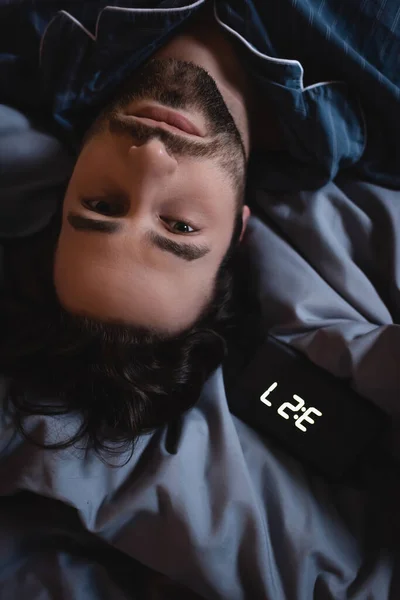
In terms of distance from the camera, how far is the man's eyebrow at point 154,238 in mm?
755

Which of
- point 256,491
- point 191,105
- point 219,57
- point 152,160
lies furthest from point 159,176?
point 256,491

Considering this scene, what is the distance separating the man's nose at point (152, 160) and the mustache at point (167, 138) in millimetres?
17

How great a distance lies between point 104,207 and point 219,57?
0.33m

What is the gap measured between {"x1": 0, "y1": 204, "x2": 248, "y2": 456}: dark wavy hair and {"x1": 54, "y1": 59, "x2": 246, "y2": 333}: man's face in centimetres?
4

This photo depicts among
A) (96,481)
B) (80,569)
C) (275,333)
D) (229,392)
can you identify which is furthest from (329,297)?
(80,569)

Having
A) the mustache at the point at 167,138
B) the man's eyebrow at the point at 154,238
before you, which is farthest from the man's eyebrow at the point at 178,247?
the mustache at the point at 167,138

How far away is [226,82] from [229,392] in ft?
1.68

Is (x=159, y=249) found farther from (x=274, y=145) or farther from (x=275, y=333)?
(x=274, y=145)

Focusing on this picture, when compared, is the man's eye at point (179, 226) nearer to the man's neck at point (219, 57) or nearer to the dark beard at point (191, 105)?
the dark beard at point (191, 105)

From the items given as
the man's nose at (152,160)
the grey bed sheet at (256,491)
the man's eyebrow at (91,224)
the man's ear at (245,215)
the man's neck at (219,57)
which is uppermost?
the man's neck at (219,57)

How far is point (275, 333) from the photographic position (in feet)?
2.95

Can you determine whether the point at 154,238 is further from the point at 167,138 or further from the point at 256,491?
the point at 256,491

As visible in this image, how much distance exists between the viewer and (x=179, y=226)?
31.2 inches

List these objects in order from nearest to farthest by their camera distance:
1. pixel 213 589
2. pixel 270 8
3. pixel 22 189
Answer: pixel 213 589
pixel 270 8
pixel 22 189
